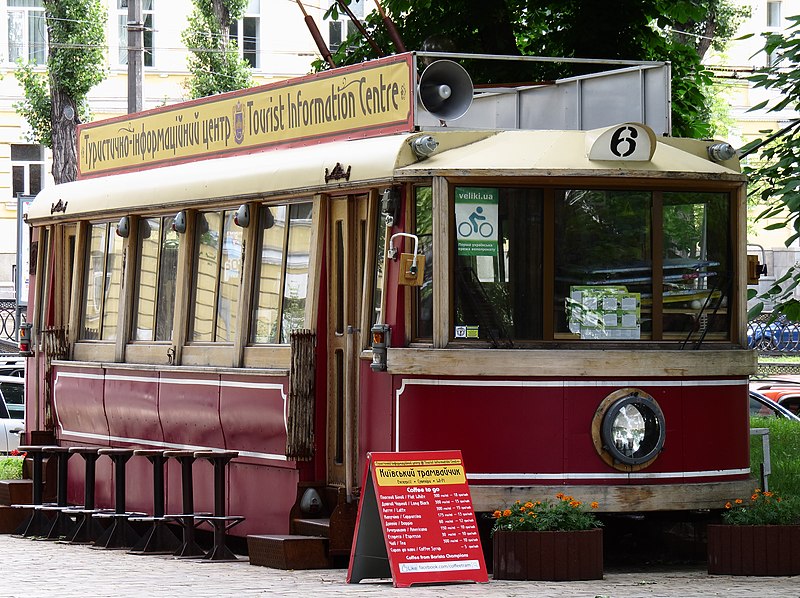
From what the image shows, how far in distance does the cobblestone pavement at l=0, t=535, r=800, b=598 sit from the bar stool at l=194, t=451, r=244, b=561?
191 mm

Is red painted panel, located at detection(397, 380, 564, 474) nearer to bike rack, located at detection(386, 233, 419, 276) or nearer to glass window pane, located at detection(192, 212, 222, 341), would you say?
bike rack, located at detection(386, 233, 419, 276)

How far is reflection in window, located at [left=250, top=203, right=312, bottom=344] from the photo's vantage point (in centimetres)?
1225

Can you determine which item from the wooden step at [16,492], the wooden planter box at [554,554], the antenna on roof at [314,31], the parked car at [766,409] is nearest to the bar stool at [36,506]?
the wooden step at [16,492]

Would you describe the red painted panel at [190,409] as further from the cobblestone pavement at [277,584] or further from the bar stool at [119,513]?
the cobblestone pavement at [277,584]

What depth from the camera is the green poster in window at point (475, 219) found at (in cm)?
1102

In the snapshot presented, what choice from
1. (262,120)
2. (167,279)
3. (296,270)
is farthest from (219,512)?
(262,120)

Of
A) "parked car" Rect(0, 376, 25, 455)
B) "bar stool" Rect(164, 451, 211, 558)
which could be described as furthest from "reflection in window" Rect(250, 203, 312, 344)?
"parked car" Rect(0, 376, 25, 455)

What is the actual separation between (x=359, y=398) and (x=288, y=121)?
2.49 metres

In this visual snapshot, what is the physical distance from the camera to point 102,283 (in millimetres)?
15305

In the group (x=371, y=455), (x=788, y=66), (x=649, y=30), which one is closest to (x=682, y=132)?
(x=649, y=30)

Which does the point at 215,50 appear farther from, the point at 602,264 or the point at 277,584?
the point at 277,584

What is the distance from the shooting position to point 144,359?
562 inches

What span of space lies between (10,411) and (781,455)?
38.1ft

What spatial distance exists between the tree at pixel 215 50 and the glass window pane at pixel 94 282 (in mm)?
25742
